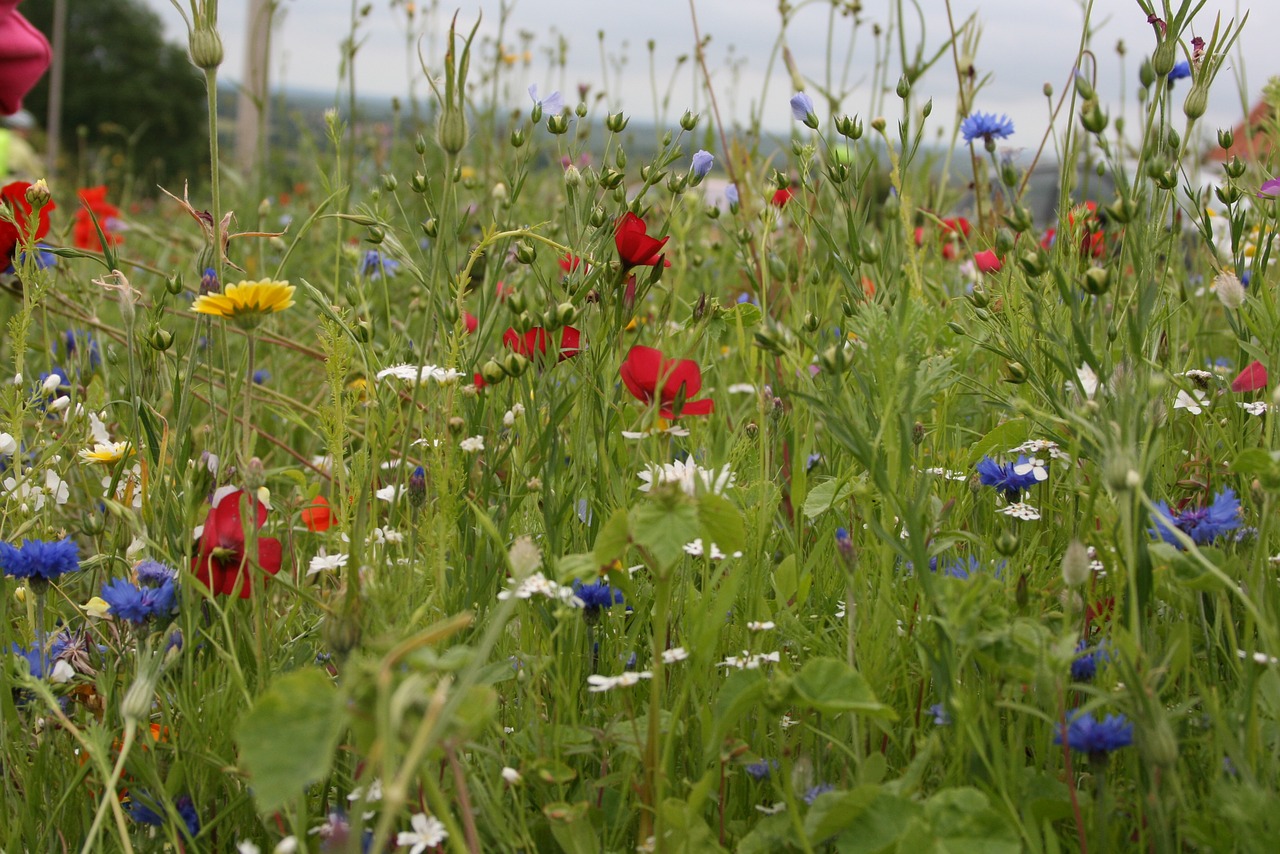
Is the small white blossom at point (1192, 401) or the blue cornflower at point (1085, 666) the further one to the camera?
the small white blossom at point (1192, 401)

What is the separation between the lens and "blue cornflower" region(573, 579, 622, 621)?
3.41 ft

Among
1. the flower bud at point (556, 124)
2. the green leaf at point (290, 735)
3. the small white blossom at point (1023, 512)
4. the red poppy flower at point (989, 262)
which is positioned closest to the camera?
the green leaf at point (290, 735)

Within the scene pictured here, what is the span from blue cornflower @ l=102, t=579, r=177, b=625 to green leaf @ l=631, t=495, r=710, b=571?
438 millimetres

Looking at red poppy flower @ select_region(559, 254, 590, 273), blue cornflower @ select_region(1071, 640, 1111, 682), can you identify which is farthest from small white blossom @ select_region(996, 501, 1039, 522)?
red poppy flower @ select_region(559, 254, 590, 273)

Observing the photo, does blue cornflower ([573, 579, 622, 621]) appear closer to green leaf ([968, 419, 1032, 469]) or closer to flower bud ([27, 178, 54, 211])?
green leaf ([968, 419, 1032, 469])

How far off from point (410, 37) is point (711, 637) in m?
2.97

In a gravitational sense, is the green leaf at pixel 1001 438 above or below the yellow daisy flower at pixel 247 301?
below

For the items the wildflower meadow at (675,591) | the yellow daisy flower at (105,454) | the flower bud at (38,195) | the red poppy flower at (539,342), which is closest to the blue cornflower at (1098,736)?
the wildflower meadow at (675,591)

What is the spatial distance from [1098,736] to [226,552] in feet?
2.56

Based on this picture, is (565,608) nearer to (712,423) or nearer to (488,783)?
(488,783)

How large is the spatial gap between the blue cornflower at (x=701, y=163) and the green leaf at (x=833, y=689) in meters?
0.71

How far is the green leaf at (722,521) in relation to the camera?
0.84 metres

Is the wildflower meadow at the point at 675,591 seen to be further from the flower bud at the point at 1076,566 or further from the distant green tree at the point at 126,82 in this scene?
the distant green tree at the point at 126,82

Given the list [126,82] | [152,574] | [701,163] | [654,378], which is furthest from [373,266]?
[126,82]
